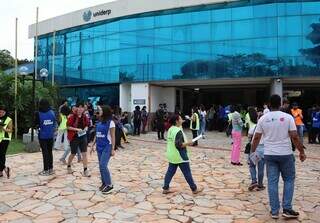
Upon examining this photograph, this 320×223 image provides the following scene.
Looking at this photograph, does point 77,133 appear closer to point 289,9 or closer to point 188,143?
point 188,143

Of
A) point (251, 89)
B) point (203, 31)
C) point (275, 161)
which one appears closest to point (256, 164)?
point (275, 161)

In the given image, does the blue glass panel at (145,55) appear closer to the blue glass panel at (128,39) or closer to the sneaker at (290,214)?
the blue glass panel at (128,39)

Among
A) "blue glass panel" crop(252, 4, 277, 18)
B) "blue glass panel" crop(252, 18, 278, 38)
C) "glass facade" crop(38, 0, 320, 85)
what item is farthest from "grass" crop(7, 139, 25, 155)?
"blue glass panel" crop(252, 4, 277, 18)

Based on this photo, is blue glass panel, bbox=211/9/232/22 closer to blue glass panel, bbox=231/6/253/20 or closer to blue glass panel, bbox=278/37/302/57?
blue glass panel, bbox=231/6/253/20

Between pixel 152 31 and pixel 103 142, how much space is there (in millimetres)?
21632

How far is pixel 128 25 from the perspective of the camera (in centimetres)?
3019

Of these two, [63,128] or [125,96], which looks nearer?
[63,128]

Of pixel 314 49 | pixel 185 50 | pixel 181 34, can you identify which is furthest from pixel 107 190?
pixel 181 34

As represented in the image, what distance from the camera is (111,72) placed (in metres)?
30.9

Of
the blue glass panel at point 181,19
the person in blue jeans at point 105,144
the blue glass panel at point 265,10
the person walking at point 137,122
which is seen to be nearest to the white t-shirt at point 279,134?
the person in blue jeans at point 105,144

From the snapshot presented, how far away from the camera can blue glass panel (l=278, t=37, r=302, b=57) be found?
25.5m

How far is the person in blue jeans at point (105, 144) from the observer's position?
332 inches

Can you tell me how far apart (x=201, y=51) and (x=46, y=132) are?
62.1 ft

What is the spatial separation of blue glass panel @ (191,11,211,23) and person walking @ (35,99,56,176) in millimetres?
19170
